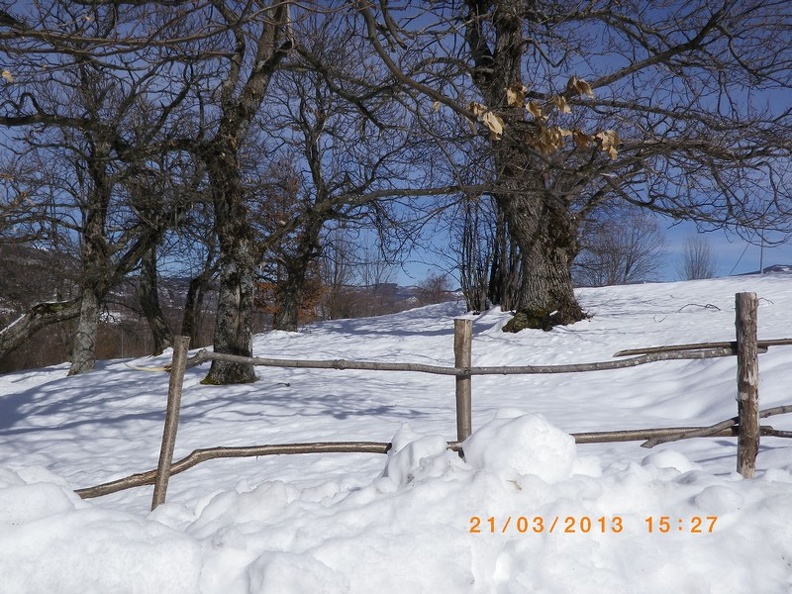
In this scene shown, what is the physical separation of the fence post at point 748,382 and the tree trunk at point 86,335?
480 inches

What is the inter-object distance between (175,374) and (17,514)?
3.29 ft

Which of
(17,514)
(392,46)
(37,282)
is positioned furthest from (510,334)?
(37,282)

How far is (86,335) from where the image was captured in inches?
489

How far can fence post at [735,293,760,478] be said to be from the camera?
10.7ft

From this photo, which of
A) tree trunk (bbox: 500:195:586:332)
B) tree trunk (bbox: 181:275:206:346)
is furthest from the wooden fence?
tree trunk (bbox: 181:275:206:346)

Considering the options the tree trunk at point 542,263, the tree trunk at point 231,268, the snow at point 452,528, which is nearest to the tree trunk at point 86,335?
the tree trunk at point 231,268

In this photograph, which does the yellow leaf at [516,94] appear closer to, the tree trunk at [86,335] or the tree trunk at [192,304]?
the tree trunk at [86,335]

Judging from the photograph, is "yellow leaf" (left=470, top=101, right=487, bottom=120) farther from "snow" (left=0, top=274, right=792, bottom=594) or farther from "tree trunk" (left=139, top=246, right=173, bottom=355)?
"tree trunk" (left=139, top=246, right=173, bottom=355)

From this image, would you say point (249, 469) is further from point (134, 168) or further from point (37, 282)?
point (37, 282)

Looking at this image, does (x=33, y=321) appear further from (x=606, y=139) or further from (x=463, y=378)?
(x=606, y=139)

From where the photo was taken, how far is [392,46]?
5988mm

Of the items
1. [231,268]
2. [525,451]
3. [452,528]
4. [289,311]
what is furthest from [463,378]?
[289,311]

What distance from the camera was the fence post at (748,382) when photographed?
3.25m

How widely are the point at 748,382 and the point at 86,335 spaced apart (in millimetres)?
12500
